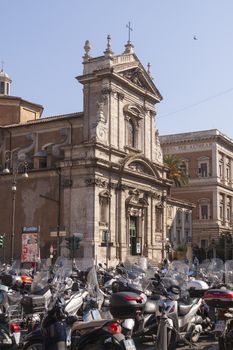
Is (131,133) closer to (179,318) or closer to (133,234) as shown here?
(133,234)

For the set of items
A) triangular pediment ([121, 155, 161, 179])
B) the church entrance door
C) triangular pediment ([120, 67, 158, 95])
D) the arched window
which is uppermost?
triangular pediment ([120, 67, 158, 95])

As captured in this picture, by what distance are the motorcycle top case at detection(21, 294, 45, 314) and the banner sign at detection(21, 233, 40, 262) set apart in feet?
50.0

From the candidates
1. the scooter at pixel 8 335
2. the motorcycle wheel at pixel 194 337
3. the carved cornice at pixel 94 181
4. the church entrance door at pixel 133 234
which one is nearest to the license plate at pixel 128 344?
the scooter at pixel 8 335

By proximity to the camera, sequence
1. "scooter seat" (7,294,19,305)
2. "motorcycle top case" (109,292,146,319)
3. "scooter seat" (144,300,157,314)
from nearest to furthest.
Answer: "motorcycle top case" (109,292,146,319), "scooter seat" (144,300,157,314), "scooter seat" (7,294,19,305)

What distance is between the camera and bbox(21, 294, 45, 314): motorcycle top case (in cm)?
1024

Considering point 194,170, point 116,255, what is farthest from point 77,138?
point 194,170

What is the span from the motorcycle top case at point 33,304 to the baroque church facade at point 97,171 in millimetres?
24501

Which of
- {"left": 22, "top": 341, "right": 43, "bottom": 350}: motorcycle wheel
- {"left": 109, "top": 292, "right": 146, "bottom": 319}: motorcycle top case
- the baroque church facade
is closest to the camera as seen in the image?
{"left": 109, "top": 292, "right": 146, "bottom": 319}: motorcycle top case

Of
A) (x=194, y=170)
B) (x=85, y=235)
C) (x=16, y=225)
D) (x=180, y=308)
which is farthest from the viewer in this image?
(x=194, y=170)

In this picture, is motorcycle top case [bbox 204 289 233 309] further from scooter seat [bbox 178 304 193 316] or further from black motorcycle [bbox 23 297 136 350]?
black motorcycle [bbox 23 297 136 350]

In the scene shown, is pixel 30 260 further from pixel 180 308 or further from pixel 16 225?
pixel 180 308

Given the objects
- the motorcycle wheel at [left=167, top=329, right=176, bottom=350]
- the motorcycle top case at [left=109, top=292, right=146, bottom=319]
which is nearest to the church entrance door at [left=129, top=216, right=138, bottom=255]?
the motorcycle wheel at [left=167, top=329, right=176, bottom=350]

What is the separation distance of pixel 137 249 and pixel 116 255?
11.1ft

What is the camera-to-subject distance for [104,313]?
11203 millimetres
